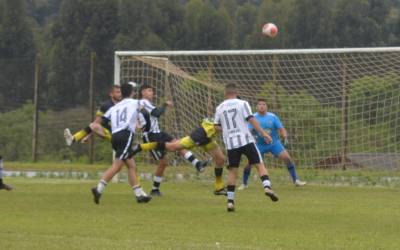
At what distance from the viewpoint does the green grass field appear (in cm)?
1058

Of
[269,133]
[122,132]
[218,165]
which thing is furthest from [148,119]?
[269,133]

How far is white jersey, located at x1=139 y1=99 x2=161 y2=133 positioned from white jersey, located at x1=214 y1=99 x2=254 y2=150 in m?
1.67

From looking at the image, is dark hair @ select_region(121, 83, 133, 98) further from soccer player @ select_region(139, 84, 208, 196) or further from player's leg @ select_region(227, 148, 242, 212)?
player's leg @ select_region(227, 148, 242, 212)

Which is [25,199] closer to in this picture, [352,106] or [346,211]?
[346,211]

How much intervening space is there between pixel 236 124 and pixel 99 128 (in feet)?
10.7

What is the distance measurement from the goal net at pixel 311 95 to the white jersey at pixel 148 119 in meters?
4.36

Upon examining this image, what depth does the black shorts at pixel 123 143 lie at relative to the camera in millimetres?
15336

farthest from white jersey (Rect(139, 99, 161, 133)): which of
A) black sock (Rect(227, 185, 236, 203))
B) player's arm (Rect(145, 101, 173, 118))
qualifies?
black sock (Rect(227, 185, 236, 203))

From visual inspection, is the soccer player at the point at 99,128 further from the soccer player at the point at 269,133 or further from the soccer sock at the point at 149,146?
the soccer player at the point at 269,133

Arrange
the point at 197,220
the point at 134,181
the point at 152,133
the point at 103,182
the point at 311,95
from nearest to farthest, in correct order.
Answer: the point at 197,220 < the point at 103,182 < the point at 134,181 < the point at 152,133 < the point at 311,95

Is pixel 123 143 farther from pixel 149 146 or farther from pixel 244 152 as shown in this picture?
pixel 244 152

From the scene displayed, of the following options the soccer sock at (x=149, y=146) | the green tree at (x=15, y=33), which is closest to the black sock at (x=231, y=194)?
the soccer sock at (x=149, y=146)

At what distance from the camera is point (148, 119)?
16859 millimetres

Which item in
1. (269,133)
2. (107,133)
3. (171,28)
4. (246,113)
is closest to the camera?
(246,113)
